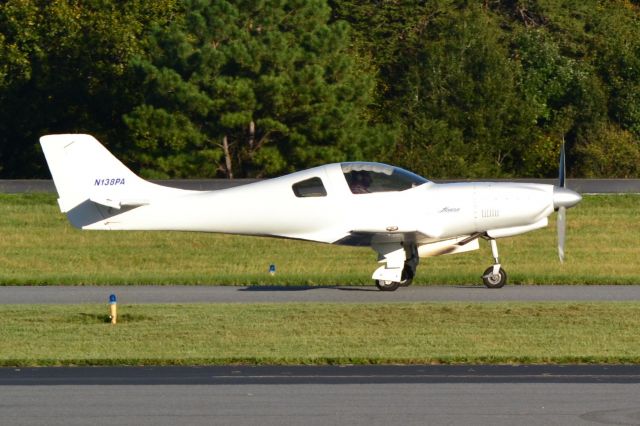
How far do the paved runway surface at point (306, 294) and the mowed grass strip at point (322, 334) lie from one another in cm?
136

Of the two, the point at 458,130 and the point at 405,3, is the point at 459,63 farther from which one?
the point at 405,3

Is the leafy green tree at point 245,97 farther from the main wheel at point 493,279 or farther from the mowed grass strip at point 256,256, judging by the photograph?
the main wheel at point 493,279

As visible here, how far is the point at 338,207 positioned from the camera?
2030cm

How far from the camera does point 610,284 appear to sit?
21562mm

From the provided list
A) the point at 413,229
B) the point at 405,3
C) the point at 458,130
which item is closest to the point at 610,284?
the point at 413,229

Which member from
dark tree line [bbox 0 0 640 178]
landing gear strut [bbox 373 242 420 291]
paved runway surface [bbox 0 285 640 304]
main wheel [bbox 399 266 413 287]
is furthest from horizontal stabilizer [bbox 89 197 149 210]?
dark tree line [bbox 0 0 640 178]

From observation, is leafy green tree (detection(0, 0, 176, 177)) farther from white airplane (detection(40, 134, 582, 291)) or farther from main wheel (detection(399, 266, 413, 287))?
main wheel (detection(399, 266, 413, 287))

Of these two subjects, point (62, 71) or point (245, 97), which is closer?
point (245, 97)

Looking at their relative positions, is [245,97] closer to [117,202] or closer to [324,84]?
[324,84]

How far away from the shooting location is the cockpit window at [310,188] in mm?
20375

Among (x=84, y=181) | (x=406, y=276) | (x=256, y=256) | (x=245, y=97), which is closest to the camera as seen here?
(x=84, y=181)
